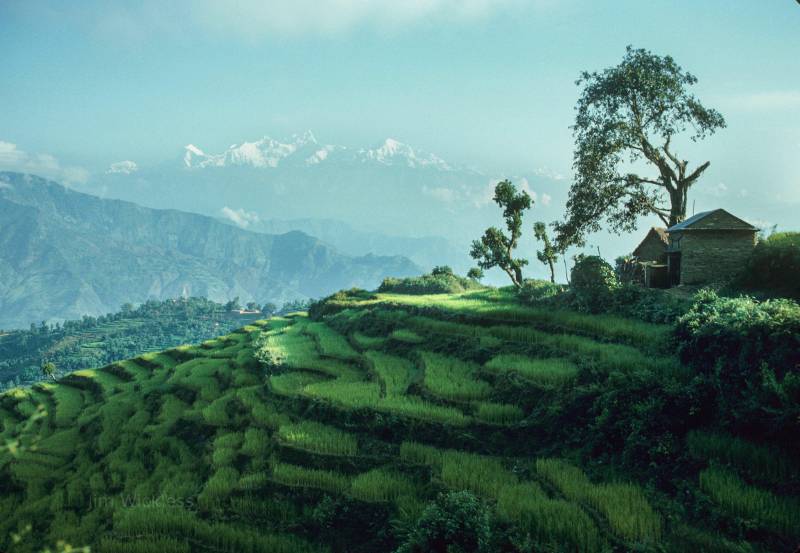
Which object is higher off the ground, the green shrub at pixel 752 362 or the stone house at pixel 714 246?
the stone house at pixel 714 246

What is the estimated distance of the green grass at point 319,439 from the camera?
11547mm

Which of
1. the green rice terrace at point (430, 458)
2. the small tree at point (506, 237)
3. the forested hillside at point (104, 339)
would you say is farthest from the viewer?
the forested hillside at point (104, 339)

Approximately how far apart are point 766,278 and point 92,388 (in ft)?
120

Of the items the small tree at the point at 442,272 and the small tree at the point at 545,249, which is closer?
the small tree at the point at 545,249

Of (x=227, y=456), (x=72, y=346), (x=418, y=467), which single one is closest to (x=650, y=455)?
(x=418, y=467)

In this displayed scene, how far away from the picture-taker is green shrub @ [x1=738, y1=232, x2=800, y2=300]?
17594 millimetres

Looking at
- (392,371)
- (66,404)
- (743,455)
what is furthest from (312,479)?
(66,404)

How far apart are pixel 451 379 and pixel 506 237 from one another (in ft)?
81.1

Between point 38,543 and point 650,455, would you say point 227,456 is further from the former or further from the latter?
point 650,455

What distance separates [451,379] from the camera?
14.5 metres

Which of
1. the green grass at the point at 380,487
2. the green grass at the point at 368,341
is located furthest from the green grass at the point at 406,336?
the green grass at the point at 380,487

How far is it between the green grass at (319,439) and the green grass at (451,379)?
2.81 m

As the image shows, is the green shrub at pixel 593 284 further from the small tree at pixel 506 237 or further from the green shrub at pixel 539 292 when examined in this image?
the small tree at pixel 506 237

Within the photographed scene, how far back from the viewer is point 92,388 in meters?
31.7
